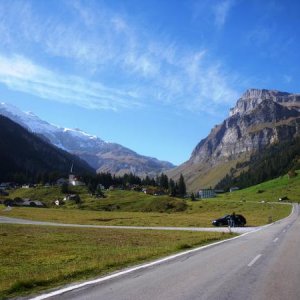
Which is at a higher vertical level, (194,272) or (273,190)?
(273,190)

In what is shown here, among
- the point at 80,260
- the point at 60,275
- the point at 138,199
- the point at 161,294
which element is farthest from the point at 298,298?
the point at 138,199

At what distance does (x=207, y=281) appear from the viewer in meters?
14.2

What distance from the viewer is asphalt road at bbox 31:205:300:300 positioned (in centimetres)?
1184

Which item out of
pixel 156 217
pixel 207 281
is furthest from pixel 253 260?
pixel 156 217

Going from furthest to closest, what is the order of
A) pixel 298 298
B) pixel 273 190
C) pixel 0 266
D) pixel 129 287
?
pixel 273 190, pixel 0 266, pixel 129 287, pixel 298 298

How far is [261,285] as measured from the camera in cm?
1341

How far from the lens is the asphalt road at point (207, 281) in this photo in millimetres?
11836

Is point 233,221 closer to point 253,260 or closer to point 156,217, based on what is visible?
point 156,217

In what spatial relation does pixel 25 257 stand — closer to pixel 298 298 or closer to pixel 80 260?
pixel 80 260

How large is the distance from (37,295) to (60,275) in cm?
361

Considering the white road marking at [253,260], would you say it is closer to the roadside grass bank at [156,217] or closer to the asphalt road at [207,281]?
the asphalt road at [207,281]

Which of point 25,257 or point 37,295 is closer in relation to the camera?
point 37,295

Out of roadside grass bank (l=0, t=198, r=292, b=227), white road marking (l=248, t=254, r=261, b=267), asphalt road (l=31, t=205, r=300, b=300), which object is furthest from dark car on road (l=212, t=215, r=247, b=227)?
asphalt road (l=31, t=205, r=300, b=300)

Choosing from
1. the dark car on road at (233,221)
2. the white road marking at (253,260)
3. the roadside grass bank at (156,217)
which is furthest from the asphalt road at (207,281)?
the roadside grass bank at (156,217)
